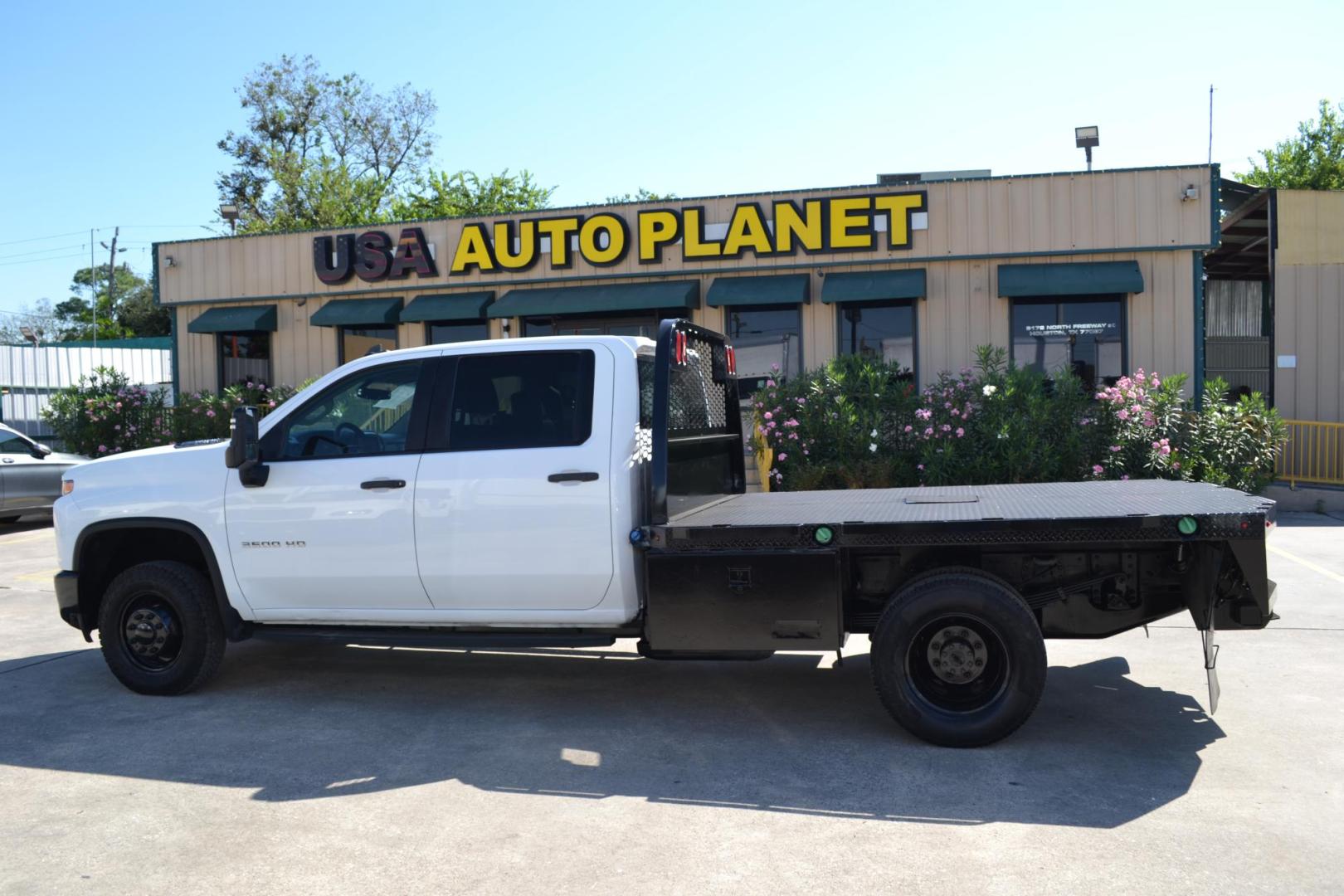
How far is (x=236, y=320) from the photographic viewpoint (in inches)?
757

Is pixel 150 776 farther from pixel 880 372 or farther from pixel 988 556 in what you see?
pixel 880 372

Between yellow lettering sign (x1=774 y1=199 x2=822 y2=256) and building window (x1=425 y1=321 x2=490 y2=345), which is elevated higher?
yellow lettering sign (x1=774 y1=199 x2=822 y2=256)

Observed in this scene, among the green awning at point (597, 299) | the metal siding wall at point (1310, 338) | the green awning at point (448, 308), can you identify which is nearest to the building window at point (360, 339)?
the green awning at point (448, 308)

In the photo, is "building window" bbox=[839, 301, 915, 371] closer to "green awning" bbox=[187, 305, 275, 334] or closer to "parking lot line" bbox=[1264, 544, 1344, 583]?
"parking lot line" bbox=[1264, 544, 1344, 583]

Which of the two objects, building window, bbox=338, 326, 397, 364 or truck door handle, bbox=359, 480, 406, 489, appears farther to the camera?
building window, bbox=338, 326, 397, 364

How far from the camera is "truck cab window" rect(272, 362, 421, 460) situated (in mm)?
6027

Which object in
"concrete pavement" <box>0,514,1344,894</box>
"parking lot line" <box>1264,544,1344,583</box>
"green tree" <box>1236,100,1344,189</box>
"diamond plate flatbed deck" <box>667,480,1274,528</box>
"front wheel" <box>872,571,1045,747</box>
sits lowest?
"concrete pavement" <box>0,514,1344,894</box>

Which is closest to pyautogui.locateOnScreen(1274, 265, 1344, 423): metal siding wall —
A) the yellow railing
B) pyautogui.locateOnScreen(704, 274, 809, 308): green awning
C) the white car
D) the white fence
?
the yellow railing

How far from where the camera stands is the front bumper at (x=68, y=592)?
6410 millimetres

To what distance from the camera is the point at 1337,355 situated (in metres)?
18.2

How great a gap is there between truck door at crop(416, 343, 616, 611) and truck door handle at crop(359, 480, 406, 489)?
0.36 feet

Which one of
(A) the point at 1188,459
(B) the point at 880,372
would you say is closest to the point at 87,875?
(B) the point at 880,372

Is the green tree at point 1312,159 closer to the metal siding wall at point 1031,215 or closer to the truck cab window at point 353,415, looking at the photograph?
the metal siding wall at point 1031,215

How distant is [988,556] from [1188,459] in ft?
30.9
